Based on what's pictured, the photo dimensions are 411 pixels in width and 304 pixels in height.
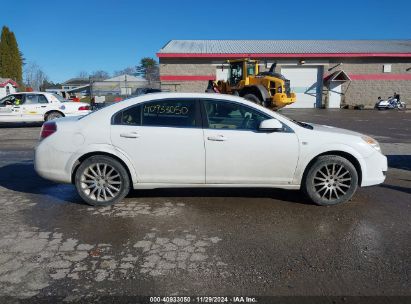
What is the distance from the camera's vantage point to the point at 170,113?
4.67 metres

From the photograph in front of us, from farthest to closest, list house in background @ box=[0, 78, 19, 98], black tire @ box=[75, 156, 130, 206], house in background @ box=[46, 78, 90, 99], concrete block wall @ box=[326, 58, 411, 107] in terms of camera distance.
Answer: house in background @ box=[46, 78, 90, 99] → house in background @ box=[0, 78, 19, 98] → concrete block wall @ box=[326, 58, 411, 107] → black tire @ box=[75, 156, 130, 206]

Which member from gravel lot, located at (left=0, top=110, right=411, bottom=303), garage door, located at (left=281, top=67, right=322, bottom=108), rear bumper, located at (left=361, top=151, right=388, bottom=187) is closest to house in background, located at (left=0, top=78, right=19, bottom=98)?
garage door, located at (left=281, top=67, right=322, bottom=108)

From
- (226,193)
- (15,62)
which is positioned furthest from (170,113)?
(15,62)

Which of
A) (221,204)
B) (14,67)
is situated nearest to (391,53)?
(221,204)

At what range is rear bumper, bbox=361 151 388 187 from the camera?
4660 millimetres

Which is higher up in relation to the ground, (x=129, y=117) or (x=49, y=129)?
(x=129, y=117)

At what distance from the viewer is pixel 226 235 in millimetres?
3822

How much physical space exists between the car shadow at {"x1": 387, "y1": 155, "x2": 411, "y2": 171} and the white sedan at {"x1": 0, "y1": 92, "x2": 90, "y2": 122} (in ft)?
36.5

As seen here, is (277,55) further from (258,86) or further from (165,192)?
(165,192)

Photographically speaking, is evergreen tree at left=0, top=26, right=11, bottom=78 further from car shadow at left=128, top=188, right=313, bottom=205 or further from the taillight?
car shadow at left=128, top=188, right=313, bottom=205

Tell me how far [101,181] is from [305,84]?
28397mm

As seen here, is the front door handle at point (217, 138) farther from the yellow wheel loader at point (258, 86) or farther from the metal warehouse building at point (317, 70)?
the metal warehouse building at point (317, 70)

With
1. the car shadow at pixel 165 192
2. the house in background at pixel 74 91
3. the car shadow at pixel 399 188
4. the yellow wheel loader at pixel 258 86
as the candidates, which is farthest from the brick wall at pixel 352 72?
the car shadow at pixel 399 188

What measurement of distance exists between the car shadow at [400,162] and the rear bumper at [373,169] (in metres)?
2.72
